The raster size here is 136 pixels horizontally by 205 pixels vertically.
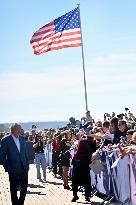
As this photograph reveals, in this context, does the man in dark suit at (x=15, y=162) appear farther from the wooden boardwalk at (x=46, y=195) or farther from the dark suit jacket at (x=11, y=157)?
the wooden boardwalk at (x=46, y=195)

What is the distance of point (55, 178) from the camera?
2108 centimetres

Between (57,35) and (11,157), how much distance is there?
11479 mm

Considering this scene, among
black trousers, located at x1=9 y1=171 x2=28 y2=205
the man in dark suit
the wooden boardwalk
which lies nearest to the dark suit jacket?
the man in dark suit

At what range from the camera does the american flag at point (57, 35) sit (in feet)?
70.9

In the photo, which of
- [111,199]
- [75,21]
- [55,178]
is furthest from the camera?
[75,21]

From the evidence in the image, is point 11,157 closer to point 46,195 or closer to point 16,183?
point 16,183

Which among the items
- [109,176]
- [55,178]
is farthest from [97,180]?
[55,178]

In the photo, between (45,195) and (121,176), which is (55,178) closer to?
(45,195)

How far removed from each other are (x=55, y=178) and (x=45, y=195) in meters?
6.06

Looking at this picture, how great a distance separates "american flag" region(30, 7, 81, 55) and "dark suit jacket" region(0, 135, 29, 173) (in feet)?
35.2

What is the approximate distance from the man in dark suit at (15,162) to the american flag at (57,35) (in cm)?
1064

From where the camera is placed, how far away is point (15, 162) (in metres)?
11.0

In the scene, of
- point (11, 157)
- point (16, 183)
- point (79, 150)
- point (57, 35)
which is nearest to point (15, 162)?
point (11, 157)

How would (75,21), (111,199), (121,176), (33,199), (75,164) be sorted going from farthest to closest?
(75,21) → (33,199) → (75,164) → (111,199) → (121,176)
